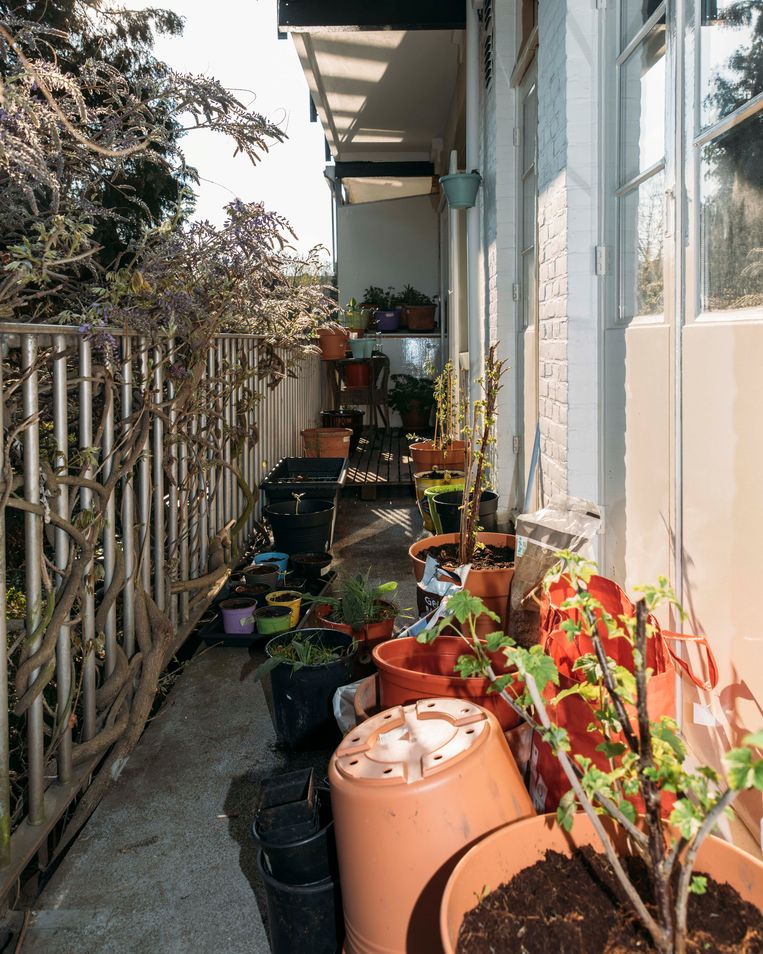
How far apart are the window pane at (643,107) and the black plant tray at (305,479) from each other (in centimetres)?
300

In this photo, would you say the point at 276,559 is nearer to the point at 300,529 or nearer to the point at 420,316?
the point at 300,529

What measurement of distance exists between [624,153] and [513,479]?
236cm

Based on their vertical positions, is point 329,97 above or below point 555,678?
above

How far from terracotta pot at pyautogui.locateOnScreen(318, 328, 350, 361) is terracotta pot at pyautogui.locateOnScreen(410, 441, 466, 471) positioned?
355 centimetres

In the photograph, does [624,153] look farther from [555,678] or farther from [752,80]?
[555,678]

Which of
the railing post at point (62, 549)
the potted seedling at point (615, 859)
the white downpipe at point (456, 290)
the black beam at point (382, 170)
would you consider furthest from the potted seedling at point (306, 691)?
the black beam at point (382, 170)

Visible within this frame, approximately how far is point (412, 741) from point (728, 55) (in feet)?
5.91

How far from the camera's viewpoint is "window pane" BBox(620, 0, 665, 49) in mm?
2521

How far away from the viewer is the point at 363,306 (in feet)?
37.8

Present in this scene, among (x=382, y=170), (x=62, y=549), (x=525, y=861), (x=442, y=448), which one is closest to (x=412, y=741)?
(x=525, y=861)

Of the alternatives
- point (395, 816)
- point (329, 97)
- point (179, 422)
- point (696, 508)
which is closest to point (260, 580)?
point (179, 422)

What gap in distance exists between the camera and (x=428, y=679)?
6.38 feet

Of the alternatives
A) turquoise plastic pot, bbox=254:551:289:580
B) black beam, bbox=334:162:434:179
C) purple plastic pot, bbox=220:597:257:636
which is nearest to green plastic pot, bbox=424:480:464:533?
turquoise plastic pot, bbox=254:551:289:580

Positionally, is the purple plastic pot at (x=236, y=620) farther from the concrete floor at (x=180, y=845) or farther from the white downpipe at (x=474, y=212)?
the white downpipe at (x=474, y=212)
